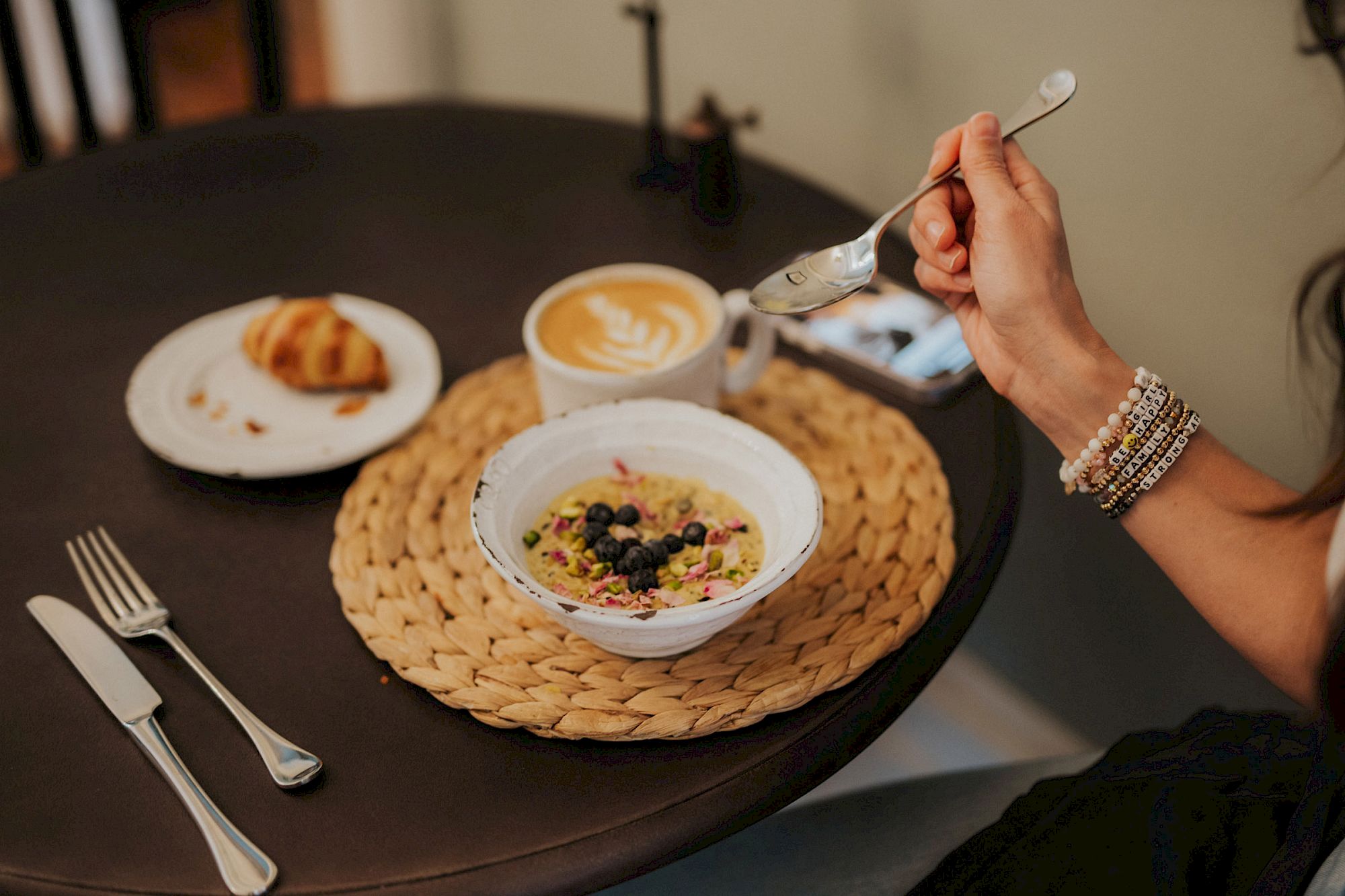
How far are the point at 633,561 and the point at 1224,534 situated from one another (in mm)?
479

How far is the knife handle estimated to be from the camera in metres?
0.69

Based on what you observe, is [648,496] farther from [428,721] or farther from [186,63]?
[186,63]

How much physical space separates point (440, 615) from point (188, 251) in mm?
710

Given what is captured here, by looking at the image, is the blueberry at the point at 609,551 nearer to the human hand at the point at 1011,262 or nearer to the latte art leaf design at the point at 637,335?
the latte art leaf design at the point at 637,335

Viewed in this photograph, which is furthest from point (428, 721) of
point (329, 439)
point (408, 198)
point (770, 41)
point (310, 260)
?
point (770, 41)

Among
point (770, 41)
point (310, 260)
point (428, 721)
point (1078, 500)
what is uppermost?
point (770, 41)

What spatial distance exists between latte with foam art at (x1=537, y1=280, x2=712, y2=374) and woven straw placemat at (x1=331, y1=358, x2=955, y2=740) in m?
0.10

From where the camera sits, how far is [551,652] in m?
0.86

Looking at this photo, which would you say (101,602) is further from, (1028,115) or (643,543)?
(1028,115)

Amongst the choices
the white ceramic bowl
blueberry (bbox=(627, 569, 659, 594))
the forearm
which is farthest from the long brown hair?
blueberry (bbox=(627, 569, 659, 594))

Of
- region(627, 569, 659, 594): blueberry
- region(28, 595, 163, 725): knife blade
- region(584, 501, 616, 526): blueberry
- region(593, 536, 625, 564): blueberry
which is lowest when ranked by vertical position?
region(28, 595, 163, 725): knife blade

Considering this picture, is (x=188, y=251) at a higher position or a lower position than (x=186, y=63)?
higher

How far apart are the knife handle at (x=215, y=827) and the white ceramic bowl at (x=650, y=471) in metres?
0.24

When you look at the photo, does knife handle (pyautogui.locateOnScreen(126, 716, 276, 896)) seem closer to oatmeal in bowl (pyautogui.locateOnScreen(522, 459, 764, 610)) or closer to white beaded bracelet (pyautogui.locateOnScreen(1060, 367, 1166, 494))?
oatmeal in bowl (pyautogui.locateOnScreen(522, 459, 764, 610))
